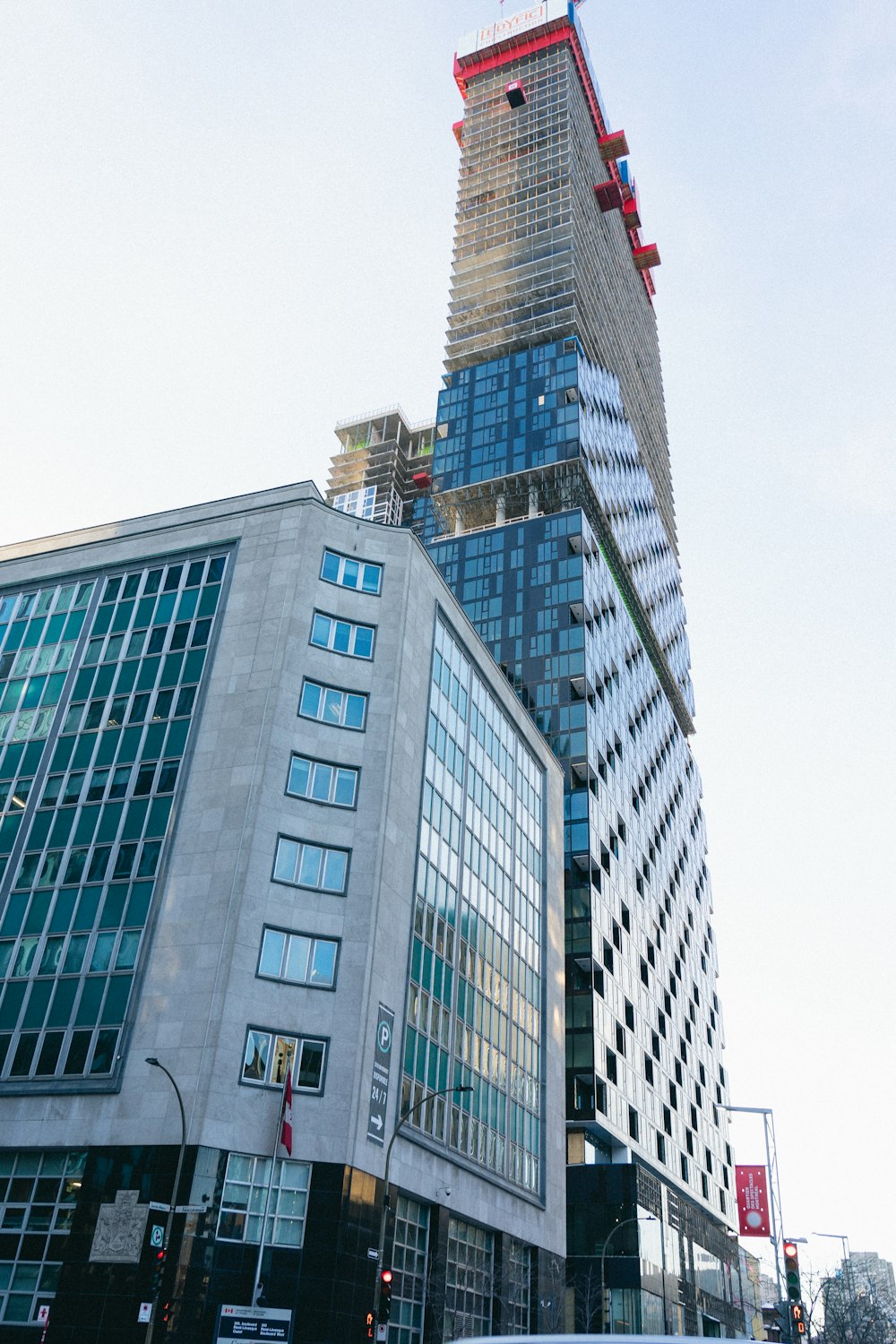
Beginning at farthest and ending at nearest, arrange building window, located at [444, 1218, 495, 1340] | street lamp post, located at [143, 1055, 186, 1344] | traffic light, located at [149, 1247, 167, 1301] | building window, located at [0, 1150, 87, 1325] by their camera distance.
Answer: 1. building window, located at [444, 1218, 495, 1340]
2. building window, located at [0, 1150, 87, 1325]
3. street lamp post, located at [143, 1055, 186, 1344]
4. traffic light, located at [149, 1247, 167, 1301]

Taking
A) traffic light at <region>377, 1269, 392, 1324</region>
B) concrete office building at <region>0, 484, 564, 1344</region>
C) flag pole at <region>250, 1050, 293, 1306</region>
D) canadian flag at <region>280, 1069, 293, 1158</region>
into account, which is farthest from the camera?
canadian flag at <region>280, 1069, 293, 1158</region>

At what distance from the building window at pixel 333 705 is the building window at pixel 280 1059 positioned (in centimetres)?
1363

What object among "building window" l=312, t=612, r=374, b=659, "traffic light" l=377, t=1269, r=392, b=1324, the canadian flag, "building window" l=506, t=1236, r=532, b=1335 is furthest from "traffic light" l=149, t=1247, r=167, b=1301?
"building window" l=506, t=1236, r=532, b=1335

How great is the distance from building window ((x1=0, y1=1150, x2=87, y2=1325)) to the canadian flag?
7418mm

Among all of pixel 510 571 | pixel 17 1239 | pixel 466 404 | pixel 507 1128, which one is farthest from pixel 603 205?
pixel 17 1239

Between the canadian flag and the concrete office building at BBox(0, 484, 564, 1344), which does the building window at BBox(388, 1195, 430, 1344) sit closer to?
the concrete office building at BBox(0, 484, 564, 1344)

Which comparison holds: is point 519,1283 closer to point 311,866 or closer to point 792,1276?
point 792,1276

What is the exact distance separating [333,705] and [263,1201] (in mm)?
20159

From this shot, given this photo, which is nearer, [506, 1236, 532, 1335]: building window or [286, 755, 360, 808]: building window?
[286, 755, 360, 808]: building window

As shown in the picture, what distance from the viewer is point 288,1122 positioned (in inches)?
1559

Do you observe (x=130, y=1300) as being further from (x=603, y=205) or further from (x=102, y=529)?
(x=603, y=205)

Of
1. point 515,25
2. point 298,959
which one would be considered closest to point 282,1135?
point 298,959

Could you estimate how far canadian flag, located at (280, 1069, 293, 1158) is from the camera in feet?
129

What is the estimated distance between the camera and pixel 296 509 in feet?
178
